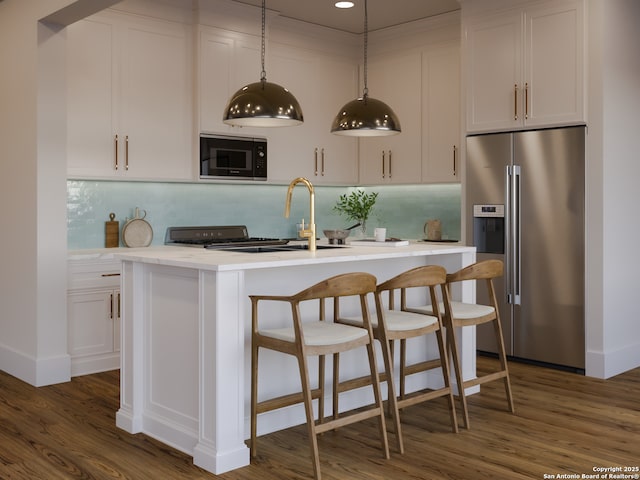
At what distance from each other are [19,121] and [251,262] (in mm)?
2527

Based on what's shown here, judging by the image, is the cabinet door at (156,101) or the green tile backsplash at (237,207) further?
the green tile backsplash at (237,207)

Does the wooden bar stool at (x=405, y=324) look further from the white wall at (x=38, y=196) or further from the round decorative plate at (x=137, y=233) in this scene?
the round decorative plate at (x=137, y=233)

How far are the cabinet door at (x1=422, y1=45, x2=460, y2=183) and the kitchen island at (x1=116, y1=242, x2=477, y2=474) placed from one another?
2.29 meters

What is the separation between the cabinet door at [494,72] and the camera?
516 centimetres

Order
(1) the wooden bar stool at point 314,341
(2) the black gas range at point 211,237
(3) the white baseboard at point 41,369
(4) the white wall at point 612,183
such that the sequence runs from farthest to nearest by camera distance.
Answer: (2) the black gas range at point 211,237
(4) the white wall at point 612,183
(3) the white baseboard at point 41,369
(1) the wooden bar stool at point 314,341

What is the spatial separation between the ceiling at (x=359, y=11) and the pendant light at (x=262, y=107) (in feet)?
7.28

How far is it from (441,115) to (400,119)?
1.51 feet

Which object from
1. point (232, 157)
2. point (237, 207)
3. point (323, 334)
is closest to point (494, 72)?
point (232, 157)

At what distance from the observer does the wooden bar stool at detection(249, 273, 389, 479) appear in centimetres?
306

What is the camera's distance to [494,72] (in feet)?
17.4

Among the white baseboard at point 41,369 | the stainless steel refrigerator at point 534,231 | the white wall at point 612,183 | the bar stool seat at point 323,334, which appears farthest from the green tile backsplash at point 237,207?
the bar stool seat at point 323,334

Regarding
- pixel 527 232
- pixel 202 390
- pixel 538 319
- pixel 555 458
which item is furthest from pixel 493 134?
pixel 202 390

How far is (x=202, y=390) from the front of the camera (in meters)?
3.26

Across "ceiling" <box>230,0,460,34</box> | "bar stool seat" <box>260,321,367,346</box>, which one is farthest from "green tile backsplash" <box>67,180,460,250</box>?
"bar stool seat" <box>260,321,367,346</box>
